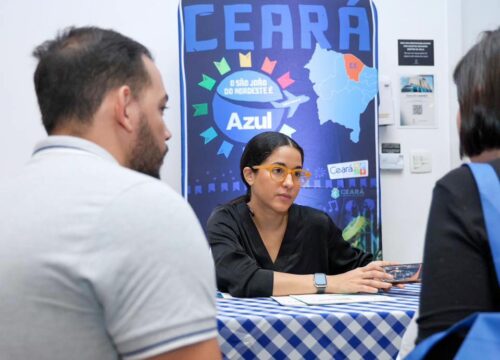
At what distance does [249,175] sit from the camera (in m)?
2.54

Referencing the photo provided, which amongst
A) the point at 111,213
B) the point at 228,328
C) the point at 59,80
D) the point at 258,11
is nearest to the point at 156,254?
the point at 111,213

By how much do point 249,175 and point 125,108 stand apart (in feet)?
5.09

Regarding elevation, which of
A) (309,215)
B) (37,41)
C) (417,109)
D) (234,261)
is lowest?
(234,261)

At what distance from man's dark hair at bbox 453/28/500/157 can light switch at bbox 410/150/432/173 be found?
2623 millimetres

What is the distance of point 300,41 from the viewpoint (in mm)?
3084

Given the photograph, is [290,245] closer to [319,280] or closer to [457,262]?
[319,280]

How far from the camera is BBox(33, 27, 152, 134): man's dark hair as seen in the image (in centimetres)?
99

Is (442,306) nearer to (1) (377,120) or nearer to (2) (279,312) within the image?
(2) (279,312)

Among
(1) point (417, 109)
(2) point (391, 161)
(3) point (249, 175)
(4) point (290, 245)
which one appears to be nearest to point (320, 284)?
(4) point (290, 245)

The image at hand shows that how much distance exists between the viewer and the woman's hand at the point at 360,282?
73.5 inches

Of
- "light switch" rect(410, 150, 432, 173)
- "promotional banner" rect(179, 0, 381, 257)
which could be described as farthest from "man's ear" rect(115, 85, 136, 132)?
"light switch" rect(410, 150, 432, 173)

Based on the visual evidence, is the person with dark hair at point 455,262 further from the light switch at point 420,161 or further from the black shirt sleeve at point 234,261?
the light switch at point 420,161

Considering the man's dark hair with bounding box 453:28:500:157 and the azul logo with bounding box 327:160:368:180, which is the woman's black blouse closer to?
the azul logo with bounding box 327:160:368:180

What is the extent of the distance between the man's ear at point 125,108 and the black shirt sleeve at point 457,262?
0.53 meters
